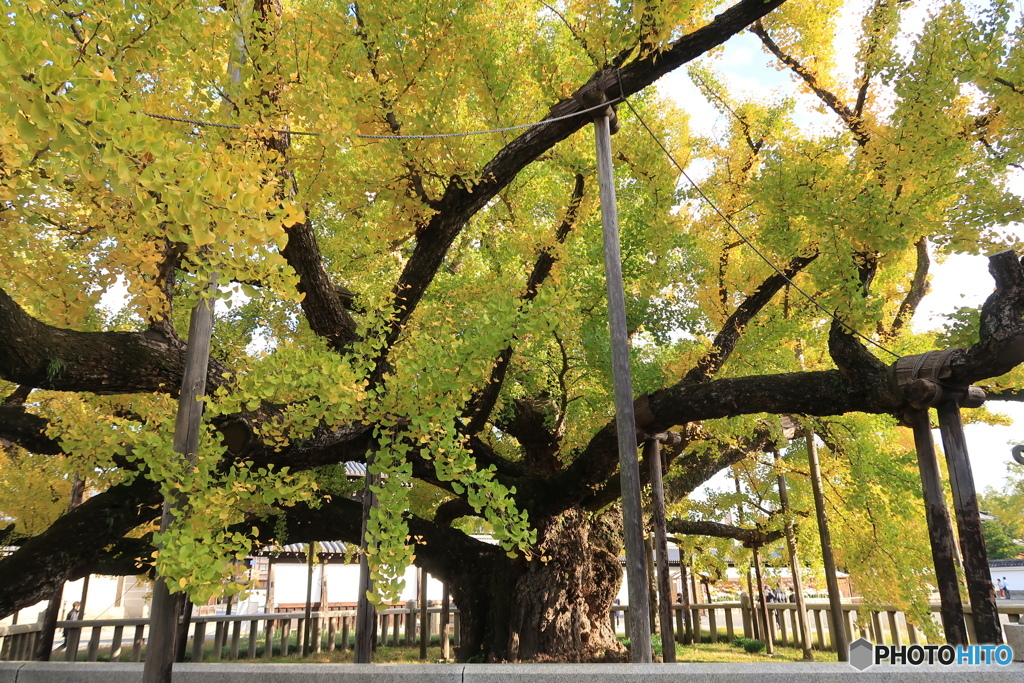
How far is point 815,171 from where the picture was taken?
6.72m

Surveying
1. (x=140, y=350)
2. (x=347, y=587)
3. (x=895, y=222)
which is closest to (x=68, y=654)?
(x=140, y=350)

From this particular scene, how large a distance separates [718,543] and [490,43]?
12529 millimetres

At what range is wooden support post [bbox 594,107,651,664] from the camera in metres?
4.41

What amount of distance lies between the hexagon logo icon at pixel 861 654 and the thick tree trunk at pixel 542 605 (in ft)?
18.0

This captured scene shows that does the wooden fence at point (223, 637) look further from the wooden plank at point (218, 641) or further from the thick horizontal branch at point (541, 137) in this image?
the thick horizontal branch at point (541, 137)

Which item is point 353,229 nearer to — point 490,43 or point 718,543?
point 490,43

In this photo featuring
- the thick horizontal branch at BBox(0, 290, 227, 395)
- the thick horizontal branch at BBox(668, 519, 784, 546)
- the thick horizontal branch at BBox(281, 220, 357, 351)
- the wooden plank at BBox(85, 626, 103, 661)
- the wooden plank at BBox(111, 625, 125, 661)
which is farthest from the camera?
the thick horizontal branch at BBox(668, 519, 784, 546)

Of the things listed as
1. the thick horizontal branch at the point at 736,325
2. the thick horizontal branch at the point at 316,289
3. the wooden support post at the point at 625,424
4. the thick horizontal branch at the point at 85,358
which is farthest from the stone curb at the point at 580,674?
the thick horizontal branch at the point at 736,325

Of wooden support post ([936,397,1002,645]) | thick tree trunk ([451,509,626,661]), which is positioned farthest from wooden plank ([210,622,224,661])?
wooden support post ([936,397,1002,645])

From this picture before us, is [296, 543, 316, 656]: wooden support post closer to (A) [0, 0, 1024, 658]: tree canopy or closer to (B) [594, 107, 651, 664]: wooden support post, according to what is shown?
(A) [0, 0, 1024, 658]: tree canopy

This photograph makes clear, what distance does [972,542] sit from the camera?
15.6 ft

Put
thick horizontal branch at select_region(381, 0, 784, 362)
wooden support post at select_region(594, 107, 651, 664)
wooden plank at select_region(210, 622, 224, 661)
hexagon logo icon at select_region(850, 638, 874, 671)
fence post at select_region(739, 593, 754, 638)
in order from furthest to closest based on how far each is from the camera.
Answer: fence post at select_region(739, 593, 754, 638) < wooden plank at select_region(210, 622, 224, 661) < thick horizontal branch at select_region(381, 0, 784, 362) < wooden support post at select_region(594, 107, 651, 664) < hexagon logo icon at select_region(850, 638, 874, 671)
